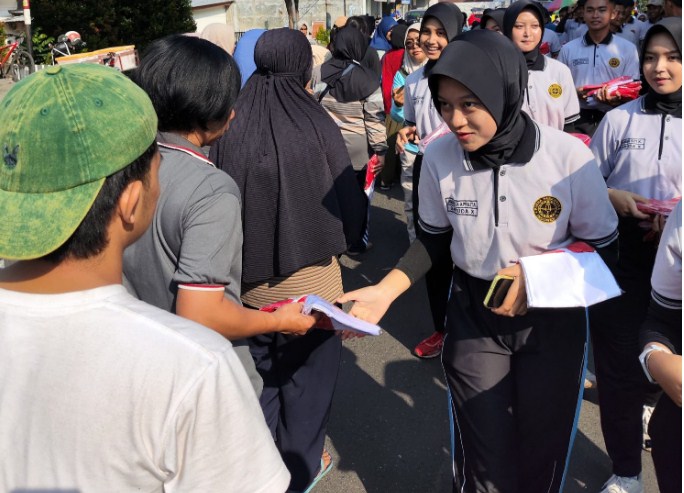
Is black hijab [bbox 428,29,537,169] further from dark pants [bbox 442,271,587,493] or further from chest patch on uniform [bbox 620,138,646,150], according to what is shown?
chest patch on uniform [bbox 620,138,646,150]

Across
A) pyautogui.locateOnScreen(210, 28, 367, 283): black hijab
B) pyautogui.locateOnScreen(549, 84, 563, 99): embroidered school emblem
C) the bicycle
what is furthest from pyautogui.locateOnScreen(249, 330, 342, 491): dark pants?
the bicycle

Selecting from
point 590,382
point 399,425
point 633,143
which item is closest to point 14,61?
point 399,425

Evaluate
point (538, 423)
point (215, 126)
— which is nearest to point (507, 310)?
point (538, 423)

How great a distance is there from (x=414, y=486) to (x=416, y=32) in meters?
3.85

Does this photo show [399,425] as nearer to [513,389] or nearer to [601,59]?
[513,389]

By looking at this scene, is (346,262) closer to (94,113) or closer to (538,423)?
(538,423)

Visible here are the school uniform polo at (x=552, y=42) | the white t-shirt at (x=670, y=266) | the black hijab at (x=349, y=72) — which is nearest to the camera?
the white t-shirt at (x=670, y=266)

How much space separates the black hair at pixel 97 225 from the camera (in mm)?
1019

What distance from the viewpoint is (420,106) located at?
4.21 m

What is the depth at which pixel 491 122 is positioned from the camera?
204cm

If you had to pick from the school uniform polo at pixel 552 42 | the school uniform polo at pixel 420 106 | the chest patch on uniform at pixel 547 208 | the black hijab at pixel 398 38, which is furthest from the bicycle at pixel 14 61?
the chest patch on uniform at pixel 547 208

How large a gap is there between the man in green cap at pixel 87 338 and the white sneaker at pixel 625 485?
223 cm

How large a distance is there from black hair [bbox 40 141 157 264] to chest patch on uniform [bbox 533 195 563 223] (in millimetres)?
1410

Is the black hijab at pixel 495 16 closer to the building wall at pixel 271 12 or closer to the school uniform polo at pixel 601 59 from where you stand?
the school uniform polo at pixel 601 59
